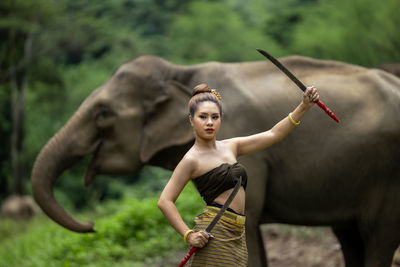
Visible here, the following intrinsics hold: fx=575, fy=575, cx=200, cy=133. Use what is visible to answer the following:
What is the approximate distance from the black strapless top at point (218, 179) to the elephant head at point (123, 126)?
5.37 ft

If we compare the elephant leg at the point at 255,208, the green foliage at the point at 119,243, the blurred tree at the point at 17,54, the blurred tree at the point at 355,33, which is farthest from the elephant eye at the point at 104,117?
the blurred tree at the point at 17,54

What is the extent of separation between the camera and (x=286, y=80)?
4102 millimetres

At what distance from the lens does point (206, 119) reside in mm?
2586

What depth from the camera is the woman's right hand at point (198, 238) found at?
2.43m

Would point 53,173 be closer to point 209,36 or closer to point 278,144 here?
point 278,144

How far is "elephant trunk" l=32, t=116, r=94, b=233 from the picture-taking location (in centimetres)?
418

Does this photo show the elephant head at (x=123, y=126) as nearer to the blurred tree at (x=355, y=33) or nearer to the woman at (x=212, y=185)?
the woman at (x=212, y=185)

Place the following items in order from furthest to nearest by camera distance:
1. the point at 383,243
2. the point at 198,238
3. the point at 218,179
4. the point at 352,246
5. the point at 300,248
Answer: the point at 300,248
the point at 352,246
the point at 383,243
the point at 218,179
the point at 198,238

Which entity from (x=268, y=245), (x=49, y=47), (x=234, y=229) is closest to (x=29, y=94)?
(x=49, y=47)

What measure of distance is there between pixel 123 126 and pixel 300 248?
3092 millimetres

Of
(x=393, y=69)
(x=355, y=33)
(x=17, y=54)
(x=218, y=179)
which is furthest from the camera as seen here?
(x=17, y=54)

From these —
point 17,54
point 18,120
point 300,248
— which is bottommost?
point 18,120

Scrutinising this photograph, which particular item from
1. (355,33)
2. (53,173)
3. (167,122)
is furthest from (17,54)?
(167,122)

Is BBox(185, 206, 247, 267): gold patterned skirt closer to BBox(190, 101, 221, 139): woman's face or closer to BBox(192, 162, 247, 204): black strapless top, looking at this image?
BBox(192, 162, 247, 204): black strapless top
